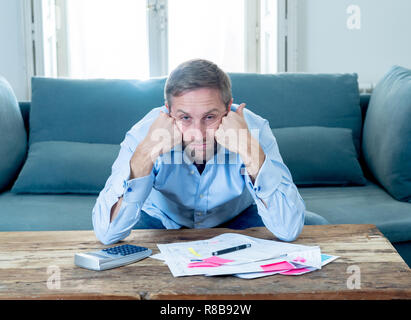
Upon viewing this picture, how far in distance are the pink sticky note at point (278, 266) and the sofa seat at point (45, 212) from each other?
988mm

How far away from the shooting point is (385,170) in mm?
2068

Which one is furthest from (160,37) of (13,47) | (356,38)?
(356,38)

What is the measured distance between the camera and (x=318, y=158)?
2195 millimetres

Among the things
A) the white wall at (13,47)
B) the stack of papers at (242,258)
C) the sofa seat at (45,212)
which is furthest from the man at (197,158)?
the white wall at (13,47)

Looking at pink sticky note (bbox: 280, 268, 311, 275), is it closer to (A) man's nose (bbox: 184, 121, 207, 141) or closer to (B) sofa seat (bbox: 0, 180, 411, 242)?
(A) man's nose (bbox: 184, 121, 207, 141)

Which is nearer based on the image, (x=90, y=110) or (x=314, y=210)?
(x=314, y=210)

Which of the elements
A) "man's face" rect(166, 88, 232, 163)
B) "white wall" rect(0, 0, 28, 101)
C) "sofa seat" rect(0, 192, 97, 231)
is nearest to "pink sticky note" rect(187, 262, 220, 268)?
A: "man's face" rect(166, 88, 232, 163)

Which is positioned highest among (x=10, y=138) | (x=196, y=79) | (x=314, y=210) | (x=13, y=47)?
(x=13, y=47)

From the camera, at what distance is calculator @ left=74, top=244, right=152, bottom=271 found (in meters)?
0.94

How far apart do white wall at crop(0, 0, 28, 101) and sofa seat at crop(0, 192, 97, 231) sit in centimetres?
145

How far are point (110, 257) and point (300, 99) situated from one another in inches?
64.2

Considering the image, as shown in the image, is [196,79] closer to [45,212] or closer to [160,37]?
[45,212]

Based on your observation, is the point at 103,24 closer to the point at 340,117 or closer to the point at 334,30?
the point at 334,30
